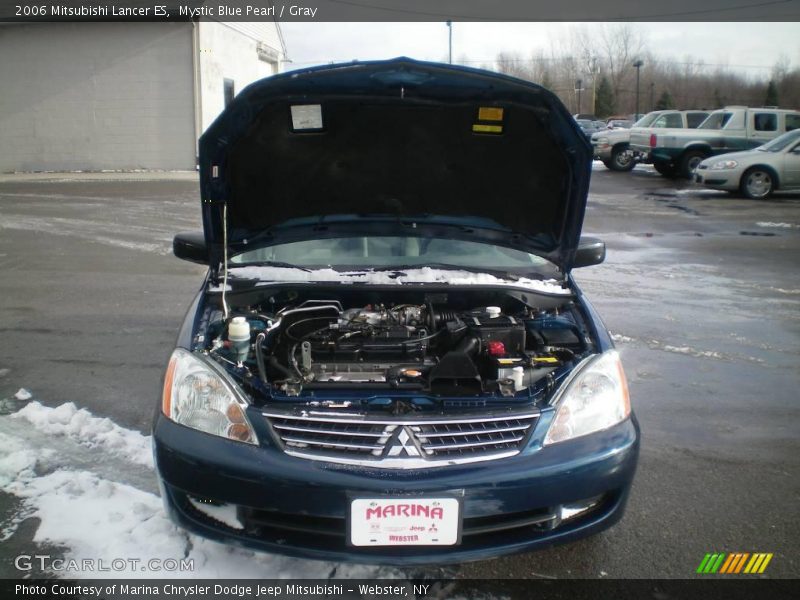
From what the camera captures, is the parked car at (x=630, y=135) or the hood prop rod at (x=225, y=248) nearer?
the hood prop rod at (x=225, y=248)

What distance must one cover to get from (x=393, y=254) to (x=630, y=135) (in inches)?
743

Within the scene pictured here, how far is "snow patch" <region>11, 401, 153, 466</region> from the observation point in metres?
3.63

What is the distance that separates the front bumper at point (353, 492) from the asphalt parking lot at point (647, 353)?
40 centimetres

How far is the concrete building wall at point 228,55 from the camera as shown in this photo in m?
19.6

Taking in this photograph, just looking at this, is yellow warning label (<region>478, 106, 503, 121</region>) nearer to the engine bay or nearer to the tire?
the engine bay

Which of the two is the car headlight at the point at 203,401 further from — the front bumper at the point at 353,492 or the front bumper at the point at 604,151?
the front bumper at the point at 604,151

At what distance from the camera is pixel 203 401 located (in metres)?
2.60

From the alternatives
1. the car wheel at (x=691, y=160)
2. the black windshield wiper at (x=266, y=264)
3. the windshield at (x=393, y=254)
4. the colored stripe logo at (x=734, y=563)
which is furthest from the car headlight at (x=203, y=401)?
the car wheel at (x=691, y=160)

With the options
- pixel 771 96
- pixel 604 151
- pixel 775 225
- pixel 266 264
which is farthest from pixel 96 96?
pixel 771 96

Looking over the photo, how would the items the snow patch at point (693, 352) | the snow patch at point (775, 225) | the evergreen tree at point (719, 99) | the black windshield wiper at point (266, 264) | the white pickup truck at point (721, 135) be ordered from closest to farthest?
the black windshield wiper at point (266, 264), the snow patch at point (693, 352), the snow patch at point (775, 225), the white pickup truck at point (721, 135), the evergreen tree at point (719, 99)

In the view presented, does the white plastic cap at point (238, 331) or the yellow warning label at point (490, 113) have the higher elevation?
the yellow warning label at point (490, 113)

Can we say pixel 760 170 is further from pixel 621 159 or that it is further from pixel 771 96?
pixel 771 96

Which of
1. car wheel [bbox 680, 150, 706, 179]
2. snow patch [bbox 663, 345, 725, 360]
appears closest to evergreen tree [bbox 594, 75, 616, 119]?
car wheel [bbox 680, 150, 706, 179]

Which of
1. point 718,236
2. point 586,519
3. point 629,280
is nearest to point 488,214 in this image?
point 586,519
